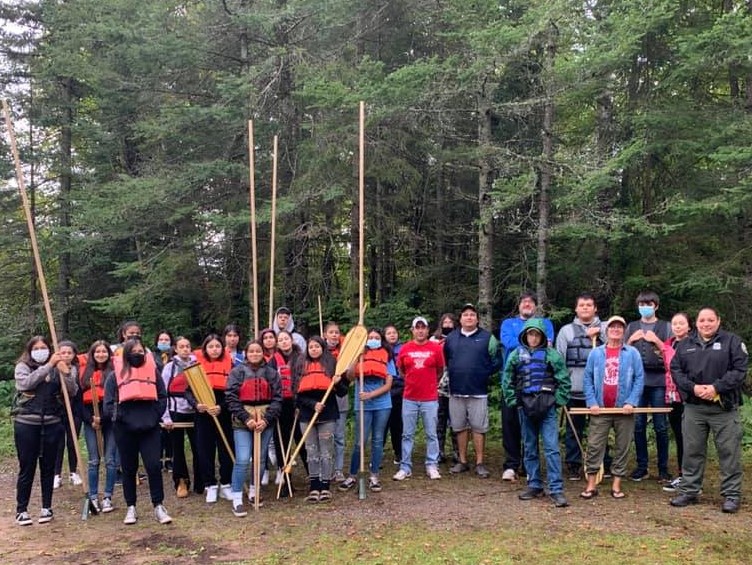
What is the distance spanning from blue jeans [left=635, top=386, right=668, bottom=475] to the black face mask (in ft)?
16.7

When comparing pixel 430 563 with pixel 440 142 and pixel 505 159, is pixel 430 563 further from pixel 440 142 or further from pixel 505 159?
pixel 440 142

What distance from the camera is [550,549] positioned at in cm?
460

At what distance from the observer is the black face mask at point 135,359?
5.51 m

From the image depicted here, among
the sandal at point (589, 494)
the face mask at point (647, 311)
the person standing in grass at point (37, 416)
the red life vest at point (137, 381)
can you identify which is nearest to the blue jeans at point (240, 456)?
the red life vest at point (137, 381)

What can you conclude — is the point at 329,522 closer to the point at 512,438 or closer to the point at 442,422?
the point at 512,438

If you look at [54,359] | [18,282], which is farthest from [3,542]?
[18,282]

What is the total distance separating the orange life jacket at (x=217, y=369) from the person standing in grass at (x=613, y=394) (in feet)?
12.3

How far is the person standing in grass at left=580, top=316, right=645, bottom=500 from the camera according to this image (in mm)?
5930

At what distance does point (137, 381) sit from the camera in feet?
18.0

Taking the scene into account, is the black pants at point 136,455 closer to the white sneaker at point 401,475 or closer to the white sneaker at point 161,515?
the white sneaker at point 161,515

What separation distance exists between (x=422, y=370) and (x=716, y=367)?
294 centimetres

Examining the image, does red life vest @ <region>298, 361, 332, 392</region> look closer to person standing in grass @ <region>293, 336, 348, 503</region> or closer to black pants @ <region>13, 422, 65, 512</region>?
person standing in grass @ <region>293, 336, 348, 503</region>

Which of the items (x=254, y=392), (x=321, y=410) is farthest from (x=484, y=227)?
(x=254, y=392)

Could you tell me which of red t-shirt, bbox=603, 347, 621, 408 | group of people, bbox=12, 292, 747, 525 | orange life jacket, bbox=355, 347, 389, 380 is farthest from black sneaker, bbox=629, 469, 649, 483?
orange life jacket, bbox=355, 347, 389, 380
